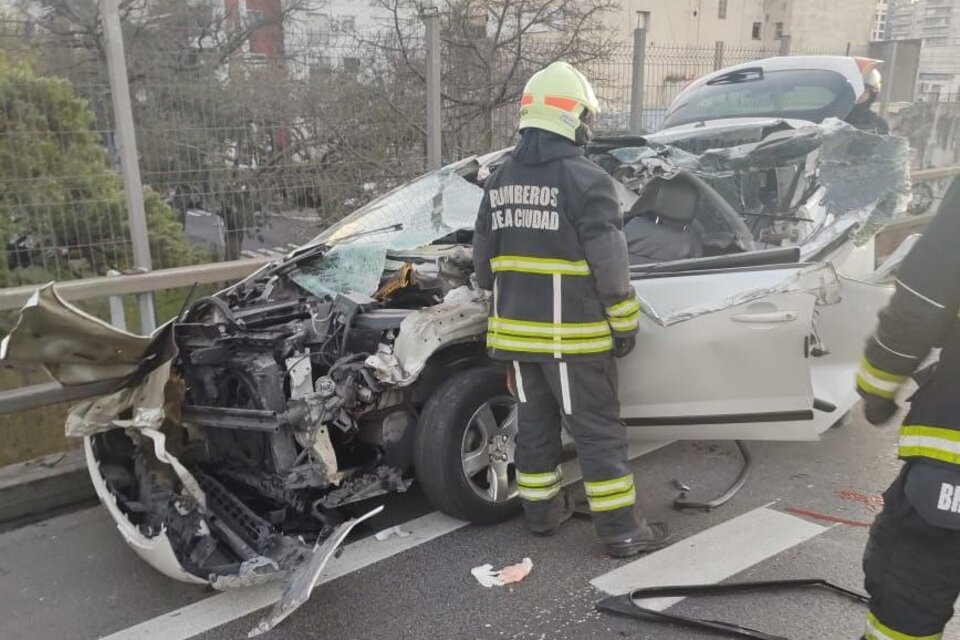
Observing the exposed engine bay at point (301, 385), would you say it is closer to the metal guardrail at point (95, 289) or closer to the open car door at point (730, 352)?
the metal guardrail at point (95, 289)

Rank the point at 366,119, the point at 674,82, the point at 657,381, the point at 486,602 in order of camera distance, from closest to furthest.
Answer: the point at 486,602, the point at 657,381, the point at 366,119, the point at 674,82

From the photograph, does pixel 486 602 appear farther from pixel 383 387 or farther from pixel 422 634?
pixel 383 387

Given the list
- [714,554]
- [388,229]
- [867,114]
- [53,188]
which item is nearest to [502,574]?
[714,554]

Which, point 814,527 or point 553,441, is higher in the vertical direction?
point 553,441

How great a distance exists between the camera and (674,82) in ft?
30.2

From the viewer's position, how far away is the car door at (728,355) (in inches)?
135

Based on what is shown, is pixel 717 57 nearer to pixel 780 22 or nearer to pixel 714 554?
pixel 714 554

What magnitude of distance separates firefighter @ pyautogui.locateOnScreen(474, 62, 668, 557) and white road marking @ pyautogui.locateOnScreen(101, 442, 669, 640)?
20.9 inches

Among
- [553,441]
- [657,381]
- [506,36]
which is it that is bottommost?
[553,441]

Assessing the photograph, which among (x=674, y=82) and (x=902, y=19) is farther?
(x=902, y=19)

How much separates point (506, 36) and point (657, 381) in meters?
5.85

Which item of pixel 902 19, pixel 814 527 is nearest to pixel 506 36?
pixel 814 527

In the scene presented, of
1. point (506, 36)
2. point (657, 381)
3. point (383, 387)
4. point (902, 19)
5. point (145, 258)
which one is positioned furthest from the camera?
point (902, 19)

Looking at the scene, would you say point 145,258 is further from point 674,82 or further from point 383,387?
point 674,82
